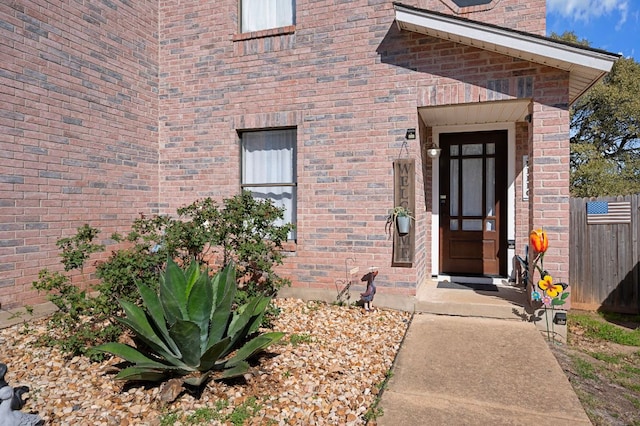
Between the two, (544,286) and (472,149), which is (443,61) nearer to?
(472,149)

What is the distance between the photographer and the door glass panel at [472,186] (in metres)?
6.82

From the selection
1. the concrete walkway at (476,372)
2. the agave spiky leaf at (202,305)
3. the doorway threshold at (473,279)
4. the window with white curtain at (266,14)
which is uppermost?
the window with white curtain at (266,14)

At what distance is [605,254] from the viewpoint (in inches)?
244

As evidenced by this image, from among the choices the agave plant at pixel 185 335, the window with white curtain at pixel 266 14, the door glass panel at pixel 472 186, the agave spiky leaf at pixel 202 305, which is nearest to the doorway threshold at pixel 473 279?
the door glass panel at pixel 472 186

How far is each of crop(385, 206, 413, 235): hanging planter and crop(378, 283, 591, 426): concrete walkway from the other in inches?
39.8

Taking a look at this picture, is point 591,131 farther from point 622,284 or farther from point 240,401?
point 240,401

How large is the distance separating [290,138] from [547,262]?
3942 mm

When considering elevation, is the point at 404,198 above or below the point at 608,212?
above

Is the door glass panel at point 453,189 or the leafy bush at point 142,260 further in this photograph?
the door glass panel at point 453,189

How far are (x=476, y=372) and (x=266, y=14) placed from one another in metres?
5.83

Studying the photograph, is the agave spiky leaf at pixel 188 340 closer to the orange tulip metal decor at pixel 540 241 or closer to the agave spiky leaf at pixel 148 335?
the agave spiky leaf at pixel 148 335

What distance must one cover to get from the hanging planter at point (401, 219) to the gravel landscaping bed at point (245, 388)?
1.50 metres

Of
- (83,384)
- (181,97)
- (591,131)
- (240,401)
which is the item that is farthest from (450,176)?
(591,131)

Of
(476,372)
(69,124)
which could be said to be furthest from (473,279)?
(69,124)
